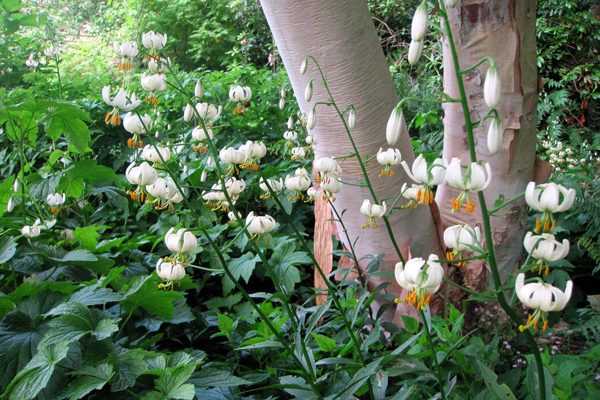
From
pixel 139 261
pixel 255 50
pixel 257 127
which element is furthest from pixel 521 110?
pixel 255 50

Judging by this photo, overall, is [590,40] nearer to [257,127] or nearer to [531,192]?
[257,127]

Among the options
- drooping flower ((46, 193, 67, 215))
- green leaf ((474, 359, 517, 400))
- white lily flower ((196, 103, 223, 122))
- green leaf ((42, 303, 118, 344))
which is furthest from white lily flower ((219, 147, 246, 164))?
drooping flower ((46, 193, 67, 215))

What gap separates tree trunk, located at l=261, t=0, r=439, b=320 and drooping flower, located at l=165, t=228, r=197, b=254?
70 cm

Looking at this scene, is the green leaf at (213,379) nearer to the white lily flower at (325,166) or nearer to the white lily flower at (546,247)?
the white lily flower at (325,166)

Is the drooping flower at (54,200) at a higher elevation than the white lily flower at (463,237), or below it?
below

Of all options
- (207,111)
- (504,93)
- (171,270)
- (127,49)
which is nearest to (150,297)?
(171,270)

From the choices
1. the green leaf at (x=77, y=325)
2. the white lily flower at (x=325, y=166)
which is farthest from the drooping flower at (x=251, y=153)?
the green leaf at (x=77, y=325)

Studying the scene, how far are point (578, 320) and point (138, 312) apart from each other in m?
1.23

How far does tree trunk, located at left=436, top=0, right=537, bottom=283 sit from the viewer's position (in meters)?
1.51

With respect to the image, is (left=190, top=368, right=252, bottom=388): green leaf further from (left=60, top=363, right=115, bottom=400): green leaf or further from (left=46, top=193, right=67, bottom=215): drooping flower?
(left=46, top=193, right=67, bottom=215): drooping flower

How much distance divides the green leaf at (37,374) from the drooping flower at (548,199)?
79cm

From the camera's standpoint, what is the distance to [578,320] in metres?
1.69

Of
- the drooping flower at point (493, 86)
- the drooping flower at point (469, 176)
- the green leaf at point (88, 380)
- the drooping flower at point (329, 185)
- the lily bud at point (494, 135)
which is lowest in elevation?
the green leaf at point (88, 380)

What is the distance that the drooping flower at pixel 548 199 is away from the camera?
30.1 inches
